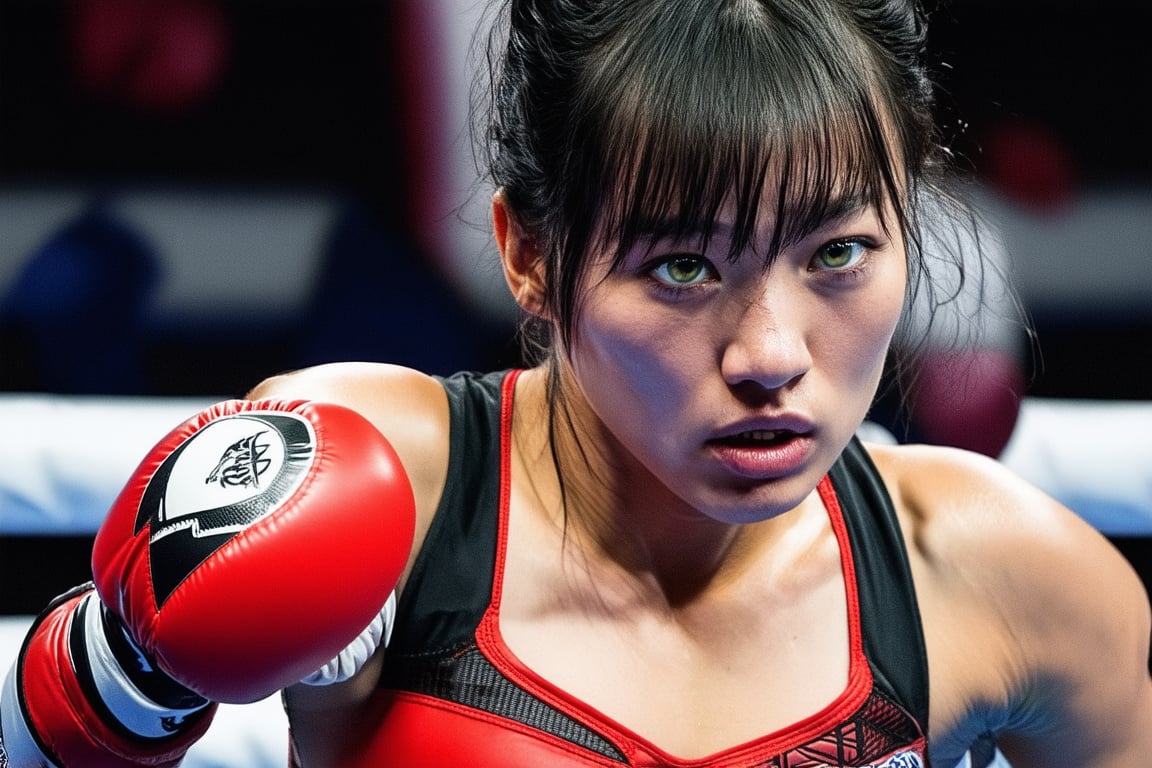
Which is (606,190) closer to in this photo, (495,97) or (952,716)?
(495,97)

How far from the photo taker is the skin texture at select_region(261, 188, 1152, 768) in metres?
0.94

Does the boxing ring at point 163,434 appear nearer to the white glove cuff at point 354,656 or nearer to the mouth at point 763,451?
the white glove cuff at point 354,656

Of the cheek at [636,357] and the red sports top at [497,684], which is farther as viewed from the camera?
the red sports top at [497,684]

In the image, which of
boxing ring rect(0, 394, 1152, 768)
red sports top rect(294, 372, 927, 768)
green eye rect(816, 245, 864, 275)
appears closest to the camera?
green eye rect(816, 245, 864, 275)


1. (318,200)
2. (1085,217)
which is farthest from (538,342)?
(1085,217)

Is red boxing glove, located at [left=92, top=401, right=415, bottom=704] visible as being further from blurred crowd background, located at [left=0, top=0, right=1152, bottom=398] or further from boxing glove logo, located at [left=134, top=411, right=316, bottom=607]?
blurred crowd background, located at [left=0, top=0, right=1152, bottom=398]

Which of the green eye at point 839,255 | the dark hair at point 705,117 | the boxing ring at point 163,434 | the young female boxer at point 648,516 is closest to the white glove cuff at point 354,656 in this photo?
the young female boxer at point 648,516

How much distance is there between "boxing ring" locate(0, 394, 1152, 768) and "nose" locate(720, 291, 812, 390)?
1076mm

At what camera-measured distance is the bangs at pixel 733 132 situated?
0.91 meters

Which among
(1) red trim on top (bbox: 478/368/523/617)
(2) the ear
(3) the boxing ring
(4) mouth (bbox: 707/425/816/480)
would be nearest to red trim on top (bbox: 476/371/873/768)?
(1) red trim on top (bbox: 478/368/523/617)

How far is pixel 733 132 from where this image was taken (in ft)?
2.97

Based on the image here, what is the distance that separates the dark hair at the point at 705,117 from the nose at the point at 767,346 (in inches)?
1.8

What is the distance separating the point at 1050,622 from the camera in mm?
1197

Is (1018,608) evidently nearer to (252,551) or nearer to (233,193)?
(252,551)
